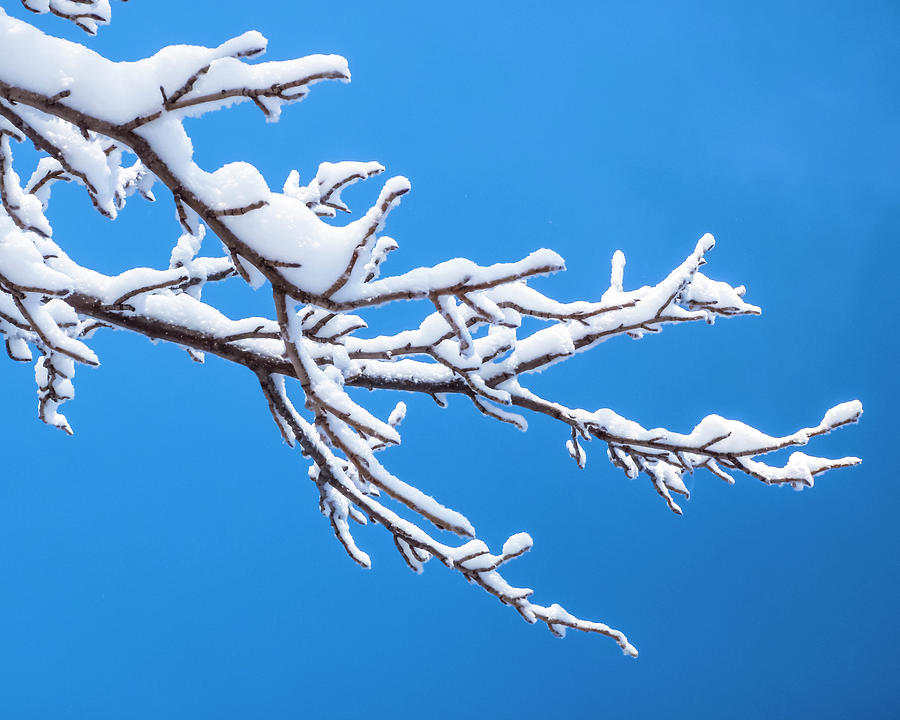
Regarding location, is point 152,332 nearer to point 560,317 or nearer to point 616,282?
point 560,317

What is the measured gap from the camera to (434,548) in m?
1.50

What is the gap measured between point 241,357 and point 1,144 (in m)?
0.60

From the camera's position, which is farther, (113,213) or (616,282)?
(616,282)

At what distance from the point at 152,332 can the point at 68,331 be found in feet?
0.77

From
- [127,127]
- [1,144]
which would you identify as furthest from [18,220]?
[127,127]

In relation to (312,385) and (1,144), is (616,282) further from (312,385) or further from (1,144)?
(1,144)


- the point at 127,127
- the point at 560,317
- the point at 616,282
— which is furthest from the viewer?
the point at 616,282

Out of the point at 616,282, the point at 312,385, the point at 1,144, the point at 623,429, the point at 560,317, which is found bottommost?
the point at 312,385

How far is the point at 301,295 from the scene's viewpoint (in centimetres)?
99

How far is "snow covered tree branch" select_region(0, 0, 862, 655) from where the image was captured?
94 cm

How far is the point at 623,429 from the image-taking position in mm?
Answer: 1617

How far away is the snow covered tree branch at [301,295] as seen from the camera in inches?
37.1

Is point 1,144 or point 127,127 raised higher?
point 1,144

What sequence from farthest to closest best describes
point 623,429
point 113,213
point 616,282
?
1. point 616,282
2. point 623,429
3. point 113,213
